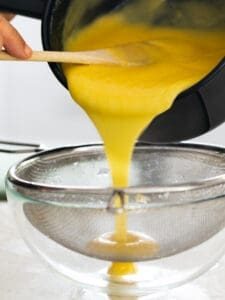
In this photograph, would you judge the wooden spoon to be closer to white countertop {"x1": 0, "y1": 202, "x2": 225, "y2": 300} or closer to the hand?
the hand

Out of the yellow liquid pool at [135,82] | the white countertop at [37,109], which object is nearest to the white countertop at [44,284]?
the yellow liquid pool at [135,82]

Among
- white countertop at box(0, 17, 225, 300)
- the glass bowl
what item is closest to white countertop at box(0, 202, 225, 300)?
the glass bowl

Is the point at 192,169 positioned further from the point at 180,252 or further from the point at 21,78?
the point at 21,78

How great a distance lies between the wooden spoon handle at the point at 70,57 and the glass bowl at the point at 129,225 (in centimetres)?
14

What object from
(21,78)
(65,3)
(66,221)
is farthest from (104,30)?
(21,78)

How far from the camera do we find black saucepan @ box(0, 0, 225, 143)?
3.07 ft

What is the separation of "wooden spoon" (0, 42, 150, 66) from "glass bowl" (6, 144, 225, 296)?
0.14 meters

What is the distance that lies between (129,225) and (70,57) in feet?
0.72

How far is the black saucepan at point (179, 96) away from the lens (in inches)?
A: 36.8

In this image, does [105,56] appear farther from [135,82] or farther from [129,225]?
[129,225]

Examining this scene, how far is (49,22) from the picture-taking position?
1013mm

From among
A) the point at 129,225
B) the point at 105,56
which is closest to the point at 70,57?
the point at 105,56

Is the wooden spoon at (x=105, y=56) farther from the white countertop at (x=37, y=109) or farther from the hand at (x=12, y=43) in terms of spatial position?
the white countertop at (x=37, y=109)

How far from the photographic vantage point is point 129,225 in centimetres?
85
